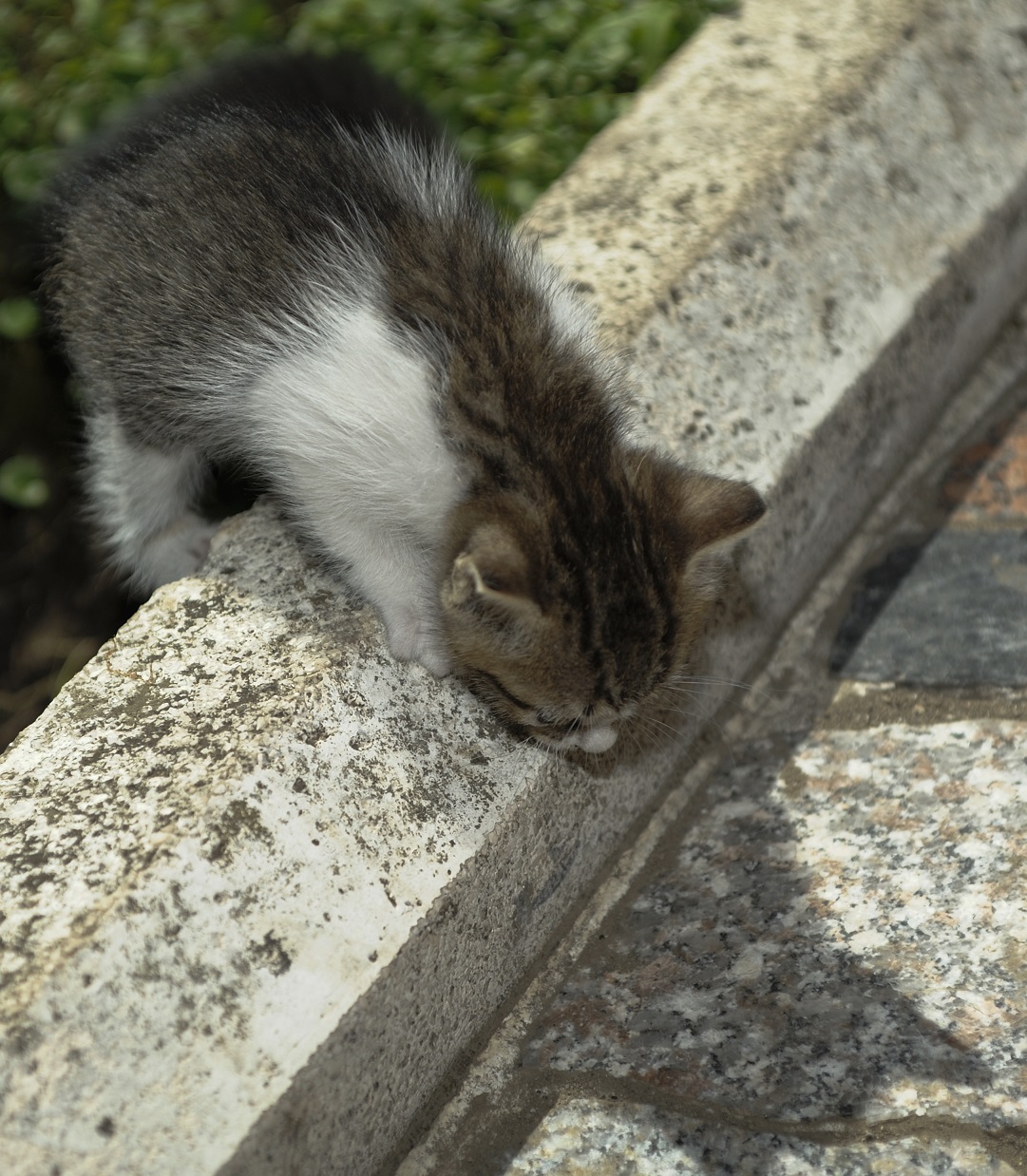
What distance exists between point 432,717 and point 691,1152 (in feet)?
2.87

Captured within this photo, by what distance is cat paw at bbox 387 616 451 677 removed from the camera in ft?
8.46

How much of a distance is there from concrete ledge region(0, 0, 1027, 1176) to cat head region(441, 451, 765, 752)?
17 centimetres

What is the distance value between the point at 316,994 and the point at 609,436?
3.78ft

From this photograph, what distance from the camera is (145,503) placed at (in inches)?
133

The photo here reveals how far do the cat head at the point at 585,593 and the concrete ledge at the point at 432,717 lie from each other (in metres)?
0.17

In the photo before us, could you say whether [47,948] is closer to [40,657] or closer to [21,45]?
[40,657]

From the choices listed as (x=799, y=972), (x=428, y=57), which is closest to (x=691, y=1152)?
(x=799, y=972)

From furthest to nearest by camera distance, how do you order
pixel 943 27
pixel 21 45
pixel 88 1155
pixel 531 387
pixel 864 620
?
pixel 21 45 → pixel 943 27 → pixel 864 620 → pixel 531 387 → pixel 88 1155

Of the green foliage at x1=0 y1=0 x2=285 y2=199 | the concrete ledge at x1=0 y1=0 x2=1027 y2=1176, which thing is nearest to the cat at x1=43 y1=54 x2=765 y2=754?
the concrete ledge at x1=0 y1=0 x2=1027 y2=1176

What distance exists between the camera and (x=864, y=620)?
329 cm

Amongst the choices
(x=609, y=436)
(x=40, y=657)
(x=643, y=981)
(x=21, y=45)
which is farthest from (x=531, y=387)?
(x=21, y=45)

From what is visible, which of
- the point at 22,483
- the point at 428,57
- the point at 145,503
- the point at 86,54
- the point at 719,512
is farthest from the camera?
the point at 86,54

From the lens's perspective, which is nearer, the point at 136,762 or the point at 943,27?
the point at 136,762

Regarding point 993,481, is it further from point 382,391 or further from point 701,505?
point 382,391
